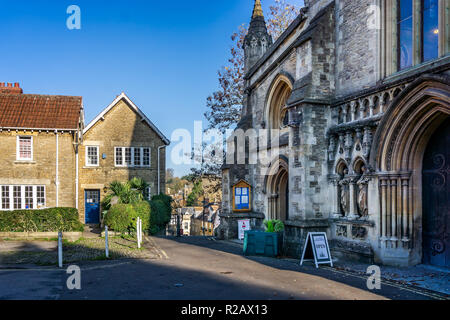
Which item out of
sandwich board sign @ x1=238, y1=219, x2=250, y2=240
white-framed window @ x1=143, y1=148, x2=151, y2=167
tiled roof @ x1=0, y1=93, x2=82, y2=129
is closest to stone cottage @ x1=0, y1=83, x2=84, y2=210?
tiled roof @ x1=0, y1=93, x2=82, y2=129

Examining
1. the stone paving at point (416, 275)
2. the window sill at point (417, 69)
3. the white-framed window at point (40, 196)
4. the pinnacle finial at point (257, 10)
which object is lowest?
the stone paving at point (416, 275)

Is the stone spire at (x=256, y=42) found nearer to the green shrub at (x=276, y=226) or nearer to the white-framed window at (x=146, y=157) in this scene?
the green shrub at (x=276, y=226)

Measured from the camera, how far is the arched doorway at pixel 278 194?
1568 centimetres

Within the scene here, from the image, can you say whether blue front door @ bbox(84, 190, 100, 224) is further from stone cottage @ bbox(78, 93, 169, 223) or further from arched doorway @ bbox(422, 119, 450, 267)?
arched doorway @ bbox(422, 119, 450, 267)

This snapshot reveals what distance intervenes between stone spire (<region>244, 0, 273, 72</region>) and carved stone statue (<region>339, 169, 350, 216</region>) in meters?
10.3

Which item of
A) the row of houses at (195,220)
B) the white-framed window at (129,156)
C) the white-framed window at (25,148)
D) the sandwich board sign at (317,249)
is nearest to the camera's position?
the sandwich board sign at (317,249)

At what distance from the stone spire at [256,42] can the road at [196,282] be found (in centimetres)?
1190

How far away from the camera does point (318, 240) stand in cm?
1050

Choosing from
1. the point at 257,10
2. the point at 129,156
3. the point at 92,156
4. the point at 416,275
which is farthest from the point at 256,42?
the point at 416,275

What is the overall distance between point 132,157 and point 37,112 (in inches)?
269

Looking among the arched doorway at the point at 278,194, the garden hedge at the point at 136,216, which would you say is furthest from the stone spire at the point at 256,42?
the garden hedge at the point at 136,216
